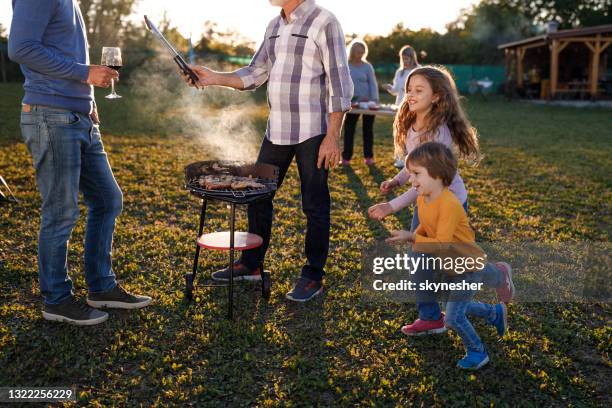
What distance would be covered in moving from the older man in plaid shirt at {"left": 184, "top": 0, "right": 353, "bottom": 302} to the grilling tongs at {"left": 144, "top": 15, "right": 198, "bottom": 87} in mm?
125

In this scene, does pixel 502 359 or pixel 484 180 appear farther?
pixel 484 180

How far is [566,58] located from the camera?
2708 centimetres

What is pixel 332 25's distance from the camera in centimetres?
350

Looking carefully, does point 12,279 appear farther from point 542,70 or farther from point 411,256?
point 542,70

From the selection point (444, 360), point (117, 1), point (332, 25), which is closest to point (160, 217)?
point (332, 25)

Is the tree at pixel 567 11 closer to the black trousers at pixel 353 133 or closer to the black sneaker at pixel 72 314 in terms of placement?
the black trousers at pixel 353 133

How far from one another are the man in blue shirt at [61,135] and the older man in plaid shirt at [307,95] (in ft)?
2.48

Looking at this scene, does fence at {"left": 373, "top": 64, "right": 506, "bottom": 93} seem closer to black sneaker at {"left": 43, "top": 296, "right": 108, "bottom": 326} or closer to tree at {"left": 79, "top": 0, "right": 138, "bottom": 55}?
tree at {"left": 79, "top": 0, "right": 138, "bottom": 55}

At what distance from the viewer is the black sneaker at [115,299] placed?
11.8ft

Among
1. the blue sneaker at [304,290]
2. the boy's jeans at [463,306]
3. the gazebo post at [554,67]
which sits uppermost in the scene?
the gazebo post at [554,67]

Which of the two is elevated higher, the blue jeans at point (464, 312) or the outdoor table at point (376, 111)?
the outdoor table at point (376, 111)

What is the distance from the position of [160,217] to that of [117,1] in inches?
804

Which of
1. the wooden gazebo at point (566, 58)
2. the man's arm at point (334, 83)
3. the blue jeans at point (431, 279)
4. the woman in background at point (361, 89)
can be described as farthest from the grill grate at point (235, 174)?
the wooden gazebo at point (566, 58)

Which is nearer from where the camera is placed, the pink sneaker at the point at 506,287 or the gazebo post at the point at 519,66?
the pink sneaker at the point at 506,287
